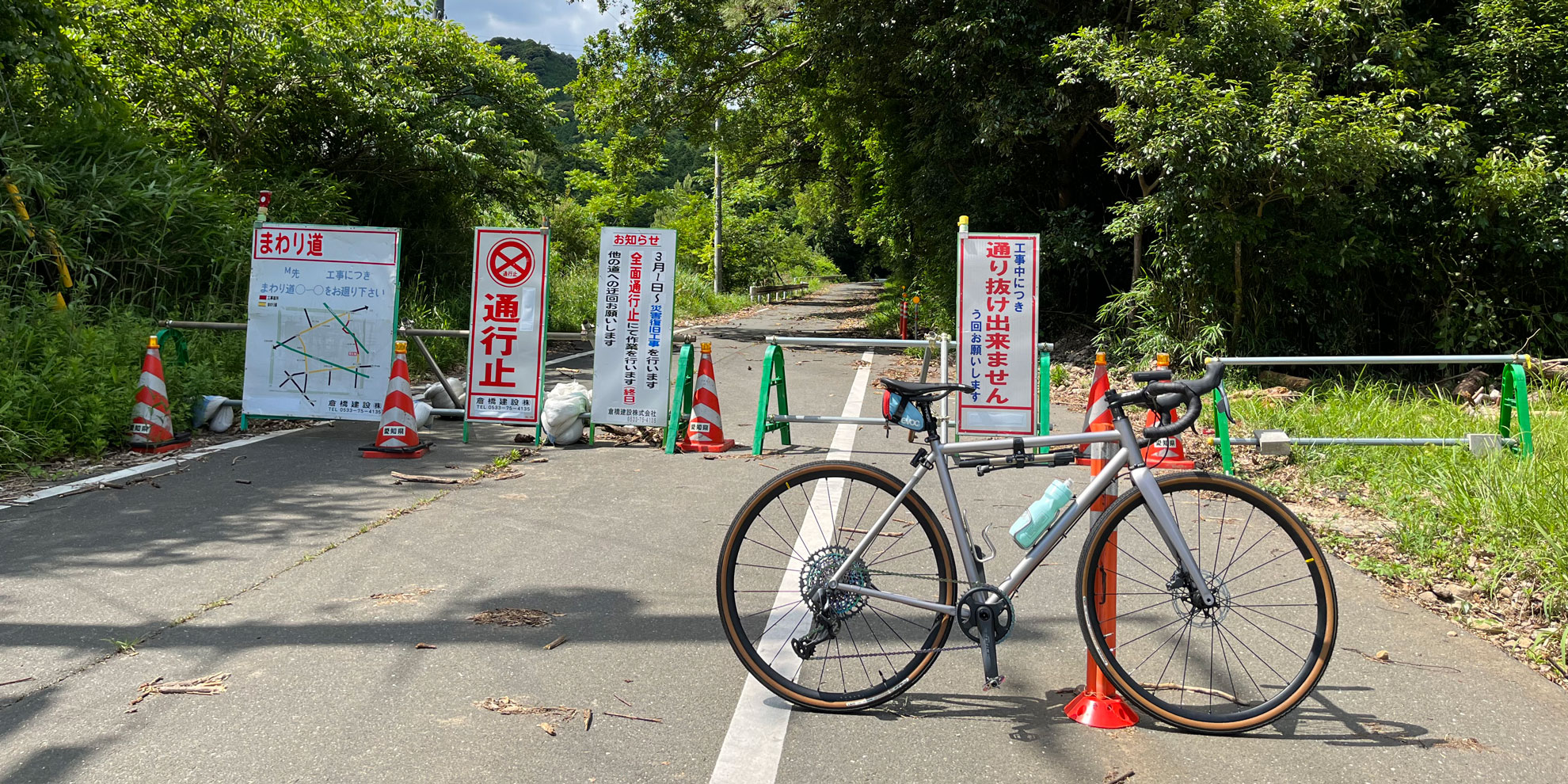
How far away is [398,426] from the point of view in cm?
834

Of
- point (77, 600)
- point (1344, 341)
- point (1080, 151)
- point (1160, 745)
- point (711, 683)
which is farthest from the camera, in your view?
point (1080, 151)

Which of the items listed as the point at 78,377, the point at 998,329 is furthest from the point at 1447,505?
the point at 78,377

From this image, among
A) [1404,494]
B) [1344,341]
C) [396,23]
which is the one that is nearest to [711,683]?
[1404,494]

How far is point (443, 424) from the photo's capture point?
10.1 metres

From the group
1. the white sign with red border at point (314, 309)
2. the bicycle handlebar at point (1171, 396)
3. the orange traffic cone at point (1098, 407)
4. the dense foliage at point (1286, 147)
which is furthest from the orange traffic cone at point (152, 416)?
the dense foliage at point (1286, 147)

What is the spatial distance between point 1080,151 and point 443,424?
478 inches

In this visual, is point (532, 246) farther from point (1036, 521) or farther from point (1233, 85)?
point (1233, 85)

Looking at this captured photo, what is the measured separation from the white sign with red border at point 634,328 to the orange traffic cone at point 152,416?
3447 millimetres

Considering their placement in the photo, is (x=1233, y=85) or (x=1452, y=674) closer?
(x=1452, y=674)

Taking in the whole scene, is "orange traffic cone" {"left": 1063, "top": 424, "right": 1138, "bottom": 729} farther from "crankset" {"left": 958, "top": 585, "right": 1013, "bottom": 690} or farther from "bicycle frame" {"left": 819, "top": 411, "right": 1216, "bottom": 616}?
"crankset" {"left": 958, "top": 585, "right": 1013, "bottom": 690}

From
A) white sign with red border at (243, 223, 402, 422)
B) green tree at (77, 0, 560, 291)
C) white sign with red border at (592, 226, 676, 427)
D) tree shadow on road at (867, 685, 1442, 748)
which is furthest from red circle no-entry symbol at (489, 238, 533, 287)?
green tree at (77, 0, 560, 291)

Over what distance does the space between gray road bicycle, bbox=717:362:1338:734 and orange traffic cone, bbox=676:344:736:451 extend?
179 inches

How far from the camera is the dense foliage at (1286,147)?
11.2m

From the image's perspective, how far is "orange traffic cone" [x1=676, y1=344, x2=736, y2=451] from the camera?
885cm
